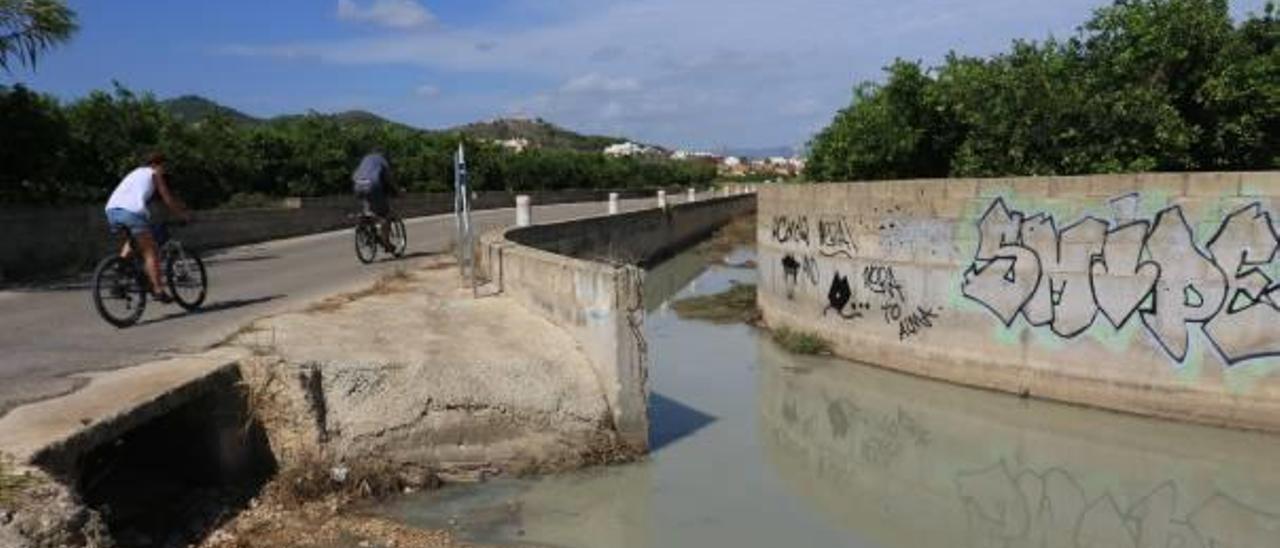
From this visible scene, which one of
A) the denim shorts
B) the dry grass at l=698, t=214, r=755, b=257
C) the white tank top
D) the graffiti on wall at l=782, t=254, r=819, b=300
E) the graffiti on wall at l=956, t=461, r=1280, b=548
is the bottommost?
the graffiti on wall at l=956, t=461, r=1280, b=548

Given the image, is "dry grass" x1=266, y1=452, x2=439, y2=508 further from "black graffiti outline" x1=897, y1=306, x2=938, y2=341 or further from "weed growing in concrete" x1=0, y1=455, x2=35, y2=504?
"black graffiti outline" x1=897, y1=306, x2=938, y2=341

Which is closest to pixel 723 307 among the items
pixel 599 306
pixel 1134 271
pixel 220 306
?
pixel 1134 271

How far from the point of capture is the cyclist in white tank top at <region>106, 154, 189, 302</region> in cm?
1099

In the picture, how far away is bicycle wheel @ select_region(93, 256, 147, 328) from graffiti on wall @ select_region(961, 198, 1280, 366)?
382 inches

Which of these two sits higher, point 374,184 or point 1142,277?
point 374,184

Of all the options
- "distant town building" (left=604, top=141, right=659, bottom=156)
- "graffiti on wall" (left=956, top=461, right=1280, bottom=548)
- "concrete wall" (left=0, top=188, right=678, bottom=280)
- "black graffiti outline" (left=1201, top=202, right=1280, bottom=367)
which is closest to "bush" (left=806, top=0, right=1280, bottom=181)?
"black graffiti outline" (left=1201, top=202, right=1280, bottom=367)

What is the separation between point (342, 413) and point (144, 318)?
12.1ft

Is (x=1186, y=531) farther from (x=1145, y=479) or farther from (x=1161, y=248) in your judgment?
(x=1161, y=248)

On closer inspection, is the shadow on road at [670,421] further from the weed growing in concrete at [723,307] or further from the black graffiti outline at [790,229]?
the weed growing in concrete at [723,307]

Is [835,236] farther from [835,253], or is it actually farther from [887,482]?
[887,482]

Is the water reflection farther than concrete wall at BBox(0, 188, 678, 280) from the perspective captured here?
No

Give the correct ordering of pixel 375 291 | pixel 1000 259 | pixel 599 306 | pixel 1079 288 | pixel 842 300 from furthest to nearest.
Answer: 1. pixel 842 300
2. pixel 1000 259
3. pixel 375 291
4. pixel 1079 288
5. pixel 599 306

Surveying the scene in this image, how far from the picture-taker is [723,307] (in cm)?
2275

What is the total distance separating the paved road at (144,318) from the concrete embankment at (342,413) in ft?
1.71
